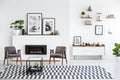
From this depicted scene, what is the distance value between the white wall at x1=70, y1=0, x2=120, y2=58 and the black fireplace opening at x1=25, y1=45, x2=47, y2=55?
1673 millimetres

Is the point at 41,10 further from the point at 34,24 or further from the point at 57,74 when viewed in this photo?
the point at 57,74

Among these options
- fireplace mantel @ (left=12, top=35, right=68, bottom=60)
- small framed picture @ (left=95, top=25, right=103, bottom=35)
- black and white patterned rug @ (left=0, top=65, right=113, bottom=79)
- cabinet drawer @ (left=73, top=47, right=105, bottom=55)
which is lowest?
black and white patterned rug @ (left=0, top=65, right=113, bottom=79)

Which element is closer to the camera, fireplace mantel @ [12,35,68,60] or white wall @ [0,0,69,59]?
fireplace mantel @ [12,35,68,60]

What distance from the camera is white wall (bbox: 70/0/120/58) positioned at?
11305mm

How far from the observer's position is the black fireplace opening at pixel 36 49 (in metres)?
10.2

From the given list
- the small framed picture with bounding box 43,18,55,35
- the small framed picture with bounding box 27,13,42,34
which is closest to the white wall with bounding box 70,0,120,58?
the small framed picture with bounding box 43,18,55,35

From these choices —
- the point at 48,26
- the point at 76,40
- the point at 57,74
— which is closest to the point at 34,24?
the point at 48,26

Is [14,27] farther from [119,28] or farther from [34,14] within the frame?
[119,28]

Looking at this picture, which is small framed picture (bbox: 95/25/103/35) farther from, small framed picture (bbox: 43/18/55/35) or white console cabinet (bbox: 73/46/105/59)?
small framed picture (bbox: 43/18/55/35)

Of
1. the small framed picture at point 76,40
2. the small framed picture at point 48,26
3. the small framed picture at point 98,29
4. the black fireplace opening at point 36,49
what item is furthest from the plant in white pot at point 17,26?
the small framed picture at point 98,29

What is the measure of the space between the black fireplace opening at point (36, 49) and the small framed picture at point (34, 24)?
2.00 ft

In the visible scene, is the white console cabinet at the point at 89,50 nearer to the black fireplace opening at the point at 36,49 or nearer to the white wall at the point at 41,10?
the white wall at the point at 41,10

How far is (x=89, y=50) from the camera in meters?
11.1

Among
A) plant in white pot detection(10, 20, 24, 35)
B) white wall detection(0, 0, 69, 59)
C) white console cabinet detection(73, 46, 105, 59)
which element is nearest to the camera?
plant in white pot detection(10, 20, 24, 35)
